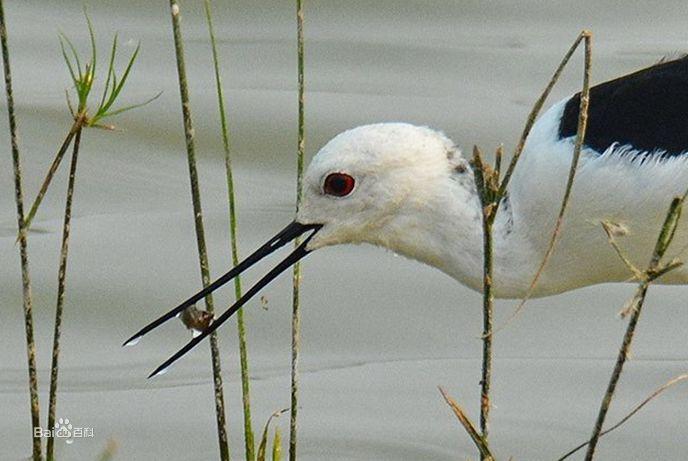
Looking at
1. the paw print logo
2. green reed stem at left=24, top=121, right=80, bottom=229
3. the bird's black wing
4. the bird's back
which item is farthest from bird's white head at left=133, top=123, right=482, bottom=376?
the paw print logo

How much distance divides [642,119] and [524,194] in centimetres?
31

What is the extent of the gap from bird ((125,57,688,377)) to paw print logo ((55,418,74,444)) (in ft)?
3.31

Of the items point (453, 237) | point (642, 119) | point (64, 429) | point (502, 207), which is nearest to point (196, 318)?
point (453, 237)

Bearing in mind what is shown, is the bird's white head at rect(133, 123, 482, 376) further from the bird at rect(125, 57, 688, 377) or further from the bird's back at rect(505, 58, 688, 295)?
the bird's back at rect(505, 58, 688, 295)

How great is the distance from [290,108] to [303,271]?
115 centimetres

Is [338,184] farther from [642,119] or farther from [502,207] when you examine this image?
[642,119]

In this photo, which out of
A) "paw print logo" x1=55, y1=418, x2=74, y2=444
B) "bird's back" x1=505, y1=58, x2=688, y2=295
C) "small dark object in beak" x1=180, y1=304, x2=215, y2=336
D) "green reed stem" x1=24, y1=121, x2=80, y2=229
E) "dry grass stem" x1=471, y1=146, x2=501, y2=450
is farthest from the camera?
"paw print logo" x1=55, y1=418, x2=74, y2=444

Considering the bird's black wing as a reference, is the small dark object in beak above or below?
below

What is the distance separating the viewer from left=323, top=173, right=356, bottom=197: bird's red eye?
3.80 metres

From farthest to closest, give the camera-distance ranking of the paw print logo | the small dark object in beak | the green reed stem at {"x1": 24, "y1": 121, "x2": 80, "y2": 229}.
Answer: the paw print logo < the small dark object in beak < the green reed stem at {"x1": 24, "y1": 121, "x2": 80, "y2": 229}

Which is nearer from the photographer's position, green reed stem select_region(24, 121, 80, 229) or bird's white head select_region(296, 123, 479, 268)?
green reed stem select_region(24, 121, 80, 229)

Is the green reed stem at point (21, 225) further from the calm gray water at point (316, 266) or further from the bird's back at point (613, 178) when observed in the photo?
the calm gray water at point (316, 266)

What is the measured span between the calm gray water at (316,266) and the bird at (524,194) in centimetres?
110

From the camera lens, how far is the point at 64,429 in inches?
190
